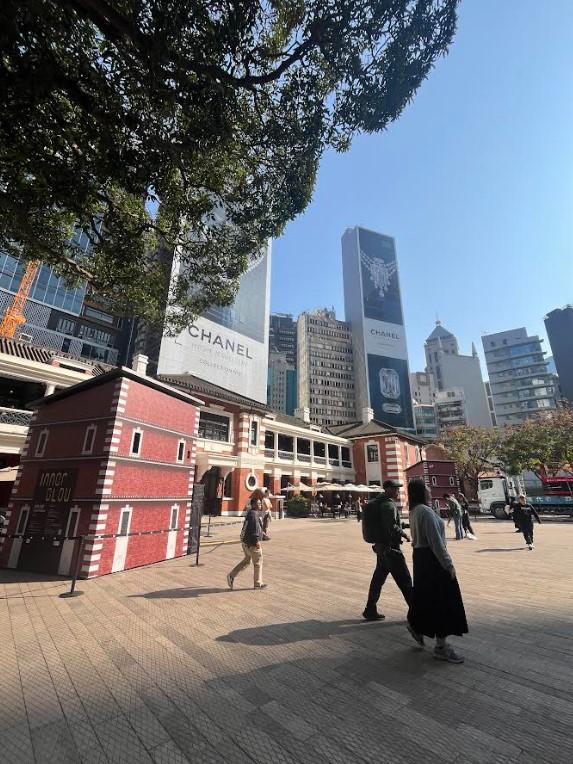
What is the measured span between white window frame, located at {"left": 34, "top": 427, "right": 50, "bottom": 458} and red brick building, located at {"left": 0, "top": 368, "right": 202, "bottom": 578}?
0.03 meters

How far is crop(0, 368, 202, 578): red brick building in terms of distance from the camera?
8359 millimetres

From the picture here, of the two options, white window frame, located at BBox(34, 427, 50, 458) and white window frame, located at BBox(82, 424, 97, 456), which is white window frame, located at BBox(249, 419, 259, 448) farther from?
white window frame, located at BBox(82, 424, 97, 456)

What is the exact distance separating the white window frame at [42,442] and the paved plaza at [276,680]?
13.2ft

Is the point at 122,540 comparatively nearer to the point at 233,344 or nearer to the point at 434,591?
the point at 434,591

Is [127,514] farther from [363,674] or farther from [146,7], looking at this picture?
[146,7]

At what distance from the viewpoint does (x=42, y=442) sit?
991 centimetres

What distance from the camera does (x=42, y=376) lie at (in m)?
19.4

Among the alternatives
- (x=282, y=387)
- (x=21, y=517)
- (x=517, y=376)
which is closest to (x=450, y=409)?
(x=517, y=376)

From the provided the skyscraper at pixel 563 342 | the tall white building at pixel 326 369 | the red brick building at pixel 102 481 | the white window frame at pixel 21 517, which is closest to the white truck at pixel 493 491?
the red brick building at pixel 102 481

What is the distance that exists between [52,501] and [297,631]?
751 centimetres

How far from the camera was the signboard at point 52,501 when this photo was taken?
340 inches

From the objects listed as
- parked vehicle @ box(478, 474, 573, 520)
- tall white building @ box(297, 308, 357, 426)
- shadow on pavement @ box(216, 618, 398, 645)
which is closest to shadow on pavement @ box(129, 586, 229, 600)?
shadow on pavement @ box(216, 618, 398, 645)

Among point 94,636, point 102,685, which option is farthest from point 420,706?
point 94,636

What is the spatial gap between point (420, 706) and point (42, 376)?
22.3 metres
